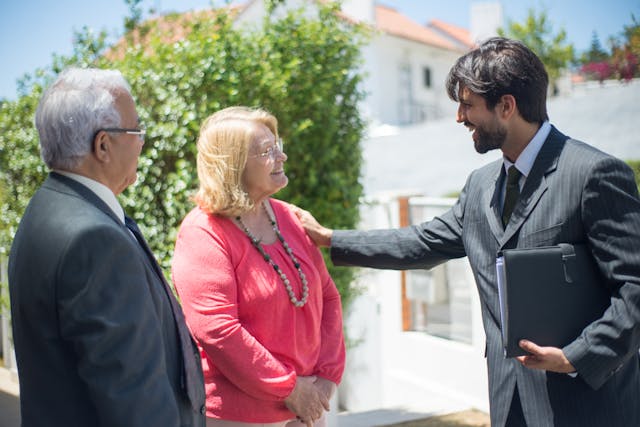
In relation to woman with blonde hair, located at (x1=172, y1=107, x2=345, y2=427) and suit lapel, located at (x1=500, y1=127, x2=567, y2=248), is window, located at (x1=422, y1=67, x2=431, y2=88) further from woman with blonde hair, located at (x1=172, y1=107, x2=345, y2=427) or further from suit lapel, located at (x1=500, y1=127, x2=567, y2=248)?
suit lapel, located at (x1=500, y1=127, x2=567, y2=248)

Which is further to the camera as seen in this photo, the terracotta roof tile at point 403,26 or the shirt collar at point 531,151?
the terracotta roof tile at point 403,26

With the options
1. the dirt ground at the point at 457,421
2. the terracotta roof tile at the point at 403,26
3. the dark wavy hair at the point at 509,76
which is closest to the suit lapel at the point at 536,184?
the dark wavy hair at the point at 509,76

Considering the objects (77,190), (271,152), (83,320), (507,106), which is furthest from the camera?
(271,152)

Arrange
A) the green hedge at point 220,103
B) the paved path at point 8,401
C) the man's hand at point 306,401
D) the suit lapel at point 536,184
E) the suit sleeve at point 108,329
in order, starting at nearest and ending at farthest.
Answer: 1. the suit sleeve at point 108,329
2. the suit lapel at point 536,184
3. the man's hand at point 306,401
4. the green hedge at point 220,103
5. the paved path at point 8,401

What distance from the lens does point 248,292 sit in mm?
2676

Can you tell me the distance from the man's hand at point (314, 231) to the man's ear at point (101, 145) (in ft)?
4.48

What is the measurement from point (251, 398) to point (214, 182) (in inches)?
33.8

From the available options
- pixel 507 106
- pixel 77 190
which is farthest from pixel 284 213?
pixel 77 190

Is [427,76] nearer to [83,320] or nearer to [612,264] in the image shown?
[612,264]

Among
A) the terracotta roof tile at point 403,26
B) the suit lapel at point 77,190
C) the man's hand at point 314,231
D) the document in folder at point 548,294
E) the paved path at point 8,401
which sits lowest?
the paved path at point 8,401

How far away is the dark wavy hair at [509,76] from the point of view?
8.29 ft

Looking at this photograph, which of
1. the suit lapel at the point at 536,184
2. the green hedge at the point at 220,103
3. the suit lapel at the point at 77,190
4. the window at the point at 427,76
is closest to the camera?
the suit lapel at the point at 77,190

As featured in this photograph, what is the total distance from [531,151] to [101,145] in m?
1.53

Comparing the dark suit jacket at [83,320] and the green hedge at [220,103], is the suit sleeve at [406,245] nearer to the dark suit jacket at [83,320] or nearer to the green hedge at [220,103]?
the green hedge at [220,103]
